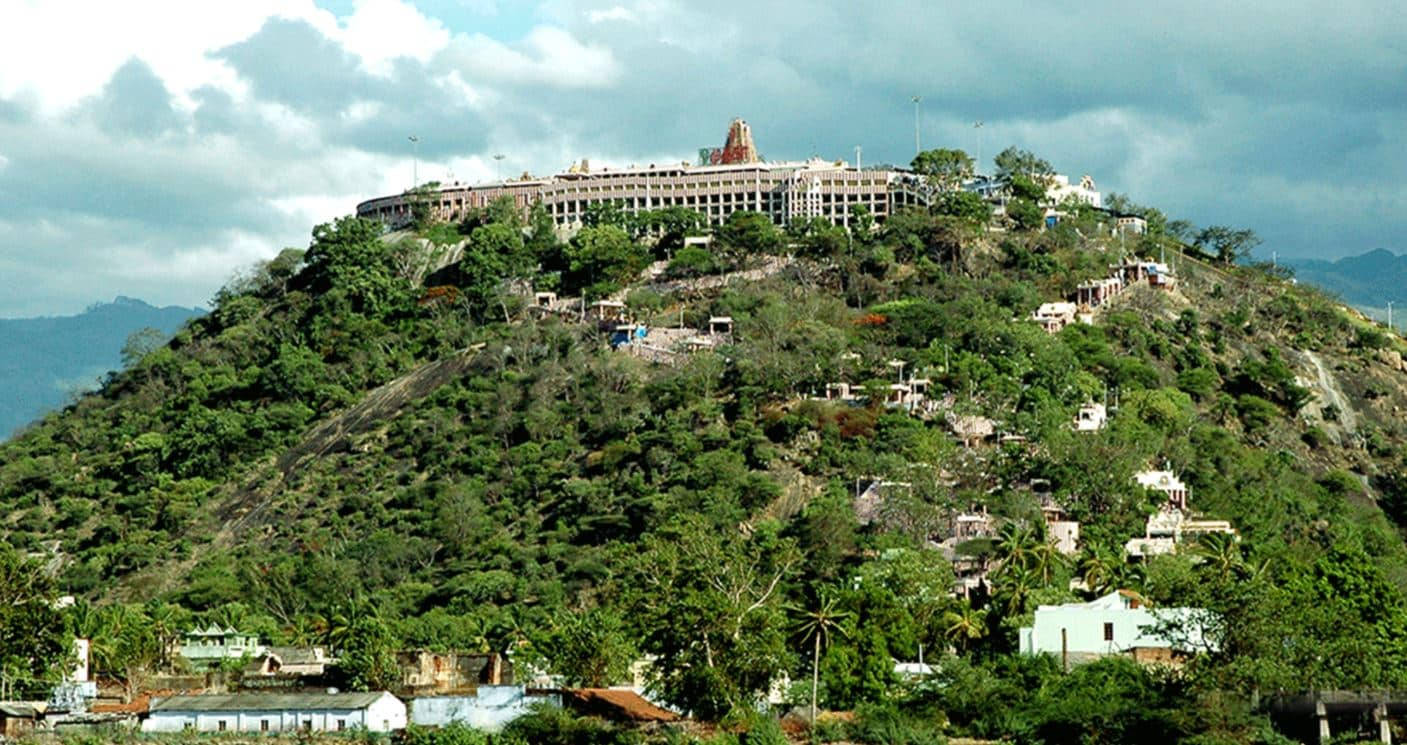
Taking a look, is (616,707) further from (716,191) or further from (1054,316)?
(716,191)

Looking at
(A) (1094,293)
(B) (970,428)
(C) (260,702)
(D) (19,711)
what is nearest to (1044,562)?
(B) (970,428)

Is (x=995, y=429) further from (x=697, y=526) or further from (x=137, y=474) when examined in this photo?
(x=137, y=474)

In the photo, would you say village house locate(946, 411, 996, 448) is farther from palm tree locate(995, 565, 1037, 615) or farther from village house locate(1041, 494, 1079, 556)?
palm tree locate(995, 565, 1037, 615)

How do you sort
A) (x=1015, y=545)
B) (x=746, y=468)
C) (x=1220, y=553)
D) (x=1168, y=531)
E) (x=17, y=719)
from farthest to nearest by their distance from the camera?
1. (x=746, y=468)
2. (x=1168, y=531)
3. (x=1220, y=553)
4. (x=1015, y=545)
5. (x=17, y=719)

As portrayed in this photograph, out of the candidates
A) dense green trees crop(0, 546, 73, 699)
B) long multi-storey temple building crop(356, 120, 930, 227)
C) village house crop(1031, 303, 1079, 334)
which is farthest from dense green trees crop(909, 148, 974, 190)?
dense green trees crop(0, 546, 73, 699)

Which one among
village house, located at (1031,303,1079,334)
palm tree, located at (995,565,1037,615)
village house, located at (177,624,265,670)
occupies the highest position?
village house, located at (1031,303,1079,334)

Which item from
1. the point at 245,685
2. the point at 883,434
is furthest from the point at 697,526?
the point at 883,434

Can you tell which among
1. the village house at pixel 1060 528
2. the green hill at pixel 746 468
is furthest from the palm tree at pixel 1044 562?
the village house at pixel 1060 528
